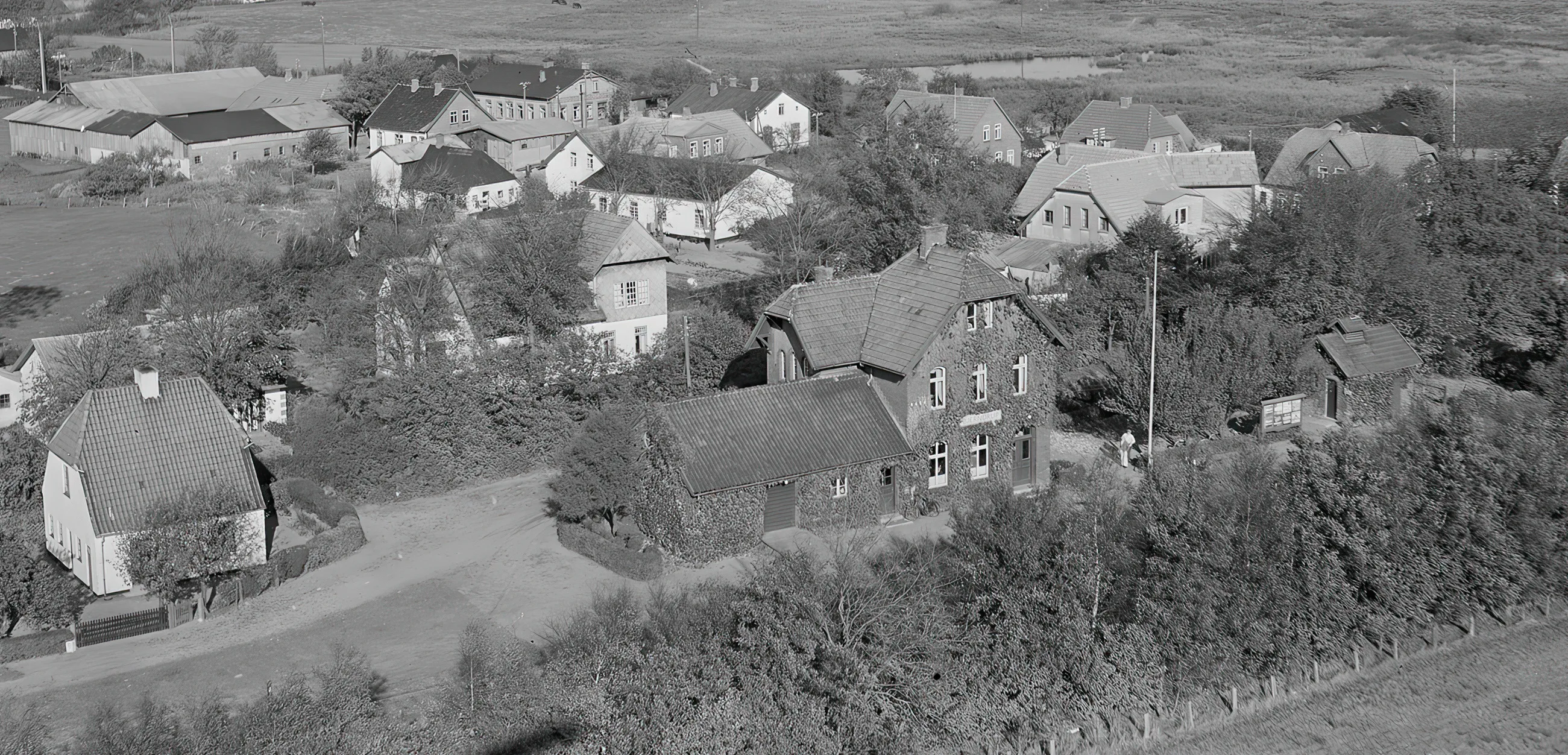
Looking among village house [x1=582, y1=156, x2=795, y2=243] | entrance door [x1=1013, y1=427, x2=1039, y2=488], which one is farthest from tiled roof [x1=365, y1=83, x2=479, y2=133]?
entrance door [x1=1013, y1=427, x2=1039, y2=488]

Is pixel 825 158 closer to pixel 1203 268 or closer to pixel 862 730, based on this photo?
pixel 1203 268

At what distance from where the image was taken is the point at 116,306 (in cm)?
5412

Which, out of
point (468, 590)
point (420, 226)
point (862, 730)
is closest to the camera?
point (862, 730)

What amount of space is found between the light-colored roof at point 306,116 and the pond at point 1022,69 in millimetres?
47610

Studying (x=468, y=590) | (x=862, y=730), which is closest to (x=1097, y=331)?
(x=468, y=590)

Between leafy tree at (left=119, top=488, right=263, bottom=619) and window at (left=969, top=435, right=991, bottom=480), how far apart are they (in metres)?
17.3

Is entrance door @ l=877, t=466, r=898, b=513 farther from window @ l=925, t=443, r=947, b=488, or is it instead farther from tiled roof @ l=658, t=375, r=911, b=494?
window @ l=925, t=443, r=947, b=488

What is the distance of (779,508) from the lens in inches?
1437

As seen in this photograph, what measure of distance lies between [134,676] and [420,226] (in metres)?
32.5

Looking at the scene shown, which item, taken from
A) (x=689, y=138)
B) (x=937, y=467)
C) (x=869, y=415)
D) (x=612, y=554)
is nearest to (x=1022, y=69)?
(x=689, y=138)

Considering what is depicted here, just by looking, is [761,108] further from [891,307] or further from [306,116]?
[891,307]

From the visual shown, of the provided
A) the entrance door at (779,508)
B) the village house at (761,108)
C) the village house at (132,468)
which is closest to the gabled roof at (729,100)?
the village house at (761,108)

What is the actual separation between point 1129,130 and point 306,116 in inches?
1983

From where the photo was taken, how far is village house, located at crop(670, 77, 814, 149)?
300 ft
